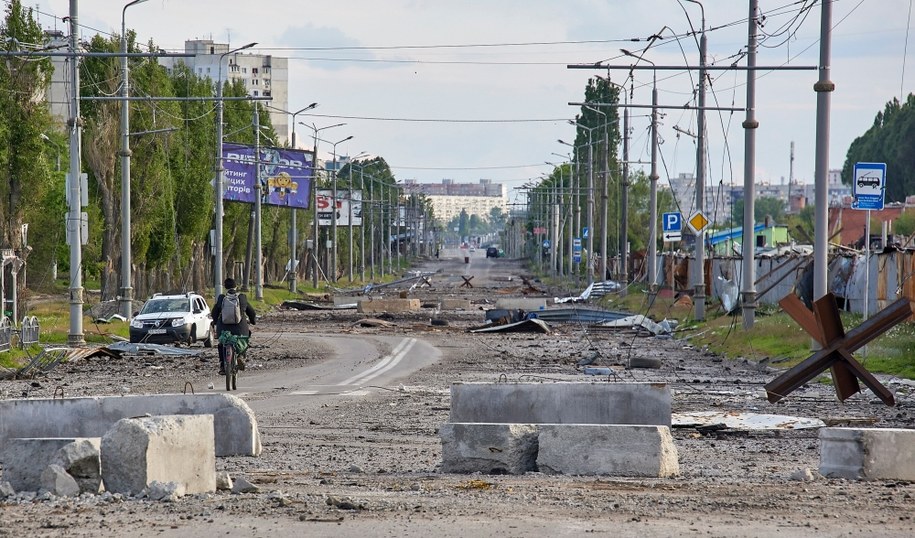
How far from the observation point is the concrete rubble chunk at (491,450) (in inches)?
476

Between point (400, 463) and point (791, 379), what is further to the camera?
point (791, 379)

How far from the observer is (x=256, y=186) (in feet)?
210

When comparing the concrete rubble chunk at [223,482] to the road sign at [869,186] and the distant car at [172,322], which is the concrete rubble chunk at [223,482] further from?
the distant car at [172,322]

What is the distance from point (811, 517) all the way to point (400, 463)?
473cm

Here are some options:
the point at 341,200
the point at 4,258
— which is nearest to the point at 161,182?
the point at 4,258

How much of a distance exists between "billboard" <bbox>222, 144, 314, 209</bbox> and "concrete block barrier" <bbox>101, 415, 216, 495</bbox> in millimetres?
53792

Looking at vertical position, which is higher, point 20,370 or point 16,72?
point 16,72

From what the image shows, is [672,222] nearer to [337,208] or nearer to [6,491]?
[6,491]

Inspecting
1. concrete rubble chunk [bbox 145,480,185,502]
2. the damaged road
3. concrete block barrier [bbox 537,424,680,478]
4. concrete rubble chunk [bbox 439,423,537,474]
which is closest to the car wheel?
the damaged road

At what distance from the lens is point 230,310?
21906 millimetres

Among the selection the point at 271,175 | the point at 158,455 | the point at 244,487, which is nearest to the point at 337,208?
the point at 271,175

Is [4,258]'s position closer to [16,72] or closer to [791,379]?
[16,72]

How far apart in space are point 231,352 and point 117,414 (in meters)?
8.46

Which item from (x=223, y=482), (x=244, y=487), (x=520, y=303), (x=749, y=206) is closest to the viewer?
(x=244, y=487)
